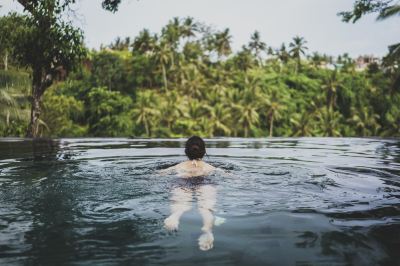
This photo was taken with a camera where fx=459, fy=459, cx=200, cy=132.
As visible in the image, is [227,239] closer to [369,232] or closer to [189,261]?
[189,261]

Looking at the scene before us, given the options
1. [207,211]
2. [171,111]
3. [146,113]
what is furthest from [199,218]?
[171,111]

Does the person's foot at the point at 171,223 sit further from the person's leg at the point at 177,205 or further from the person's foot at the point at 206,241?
the person's foot at the point at 206,241

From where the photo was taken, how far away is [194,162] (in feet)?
21.3

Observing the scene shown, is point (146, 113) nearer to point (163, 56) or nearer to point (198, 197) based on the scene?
point (163, 56)

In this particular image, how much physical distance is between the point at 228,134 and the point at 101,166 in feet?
166

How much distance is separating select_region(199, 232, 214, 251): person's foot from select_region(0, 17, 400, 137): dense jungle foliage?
4632 cm

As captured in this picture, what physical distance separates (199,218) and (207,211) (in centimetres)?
16

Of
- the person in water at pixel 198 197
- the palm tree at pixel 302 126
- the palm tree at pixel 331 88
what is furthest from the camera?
the palm tree at pixel 331 88

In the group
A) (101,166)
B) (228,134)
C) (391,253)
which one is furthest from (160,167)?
(228,134)

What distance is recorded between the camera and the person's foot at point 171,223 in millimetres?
3937

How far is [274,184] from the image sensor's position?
6332 millimetres

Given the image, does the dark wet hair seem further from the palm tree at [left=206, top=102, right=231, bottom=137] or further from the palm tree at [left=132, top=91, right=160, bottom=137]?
the palm tree at [left=206, top=102, right=231, bottom=137]

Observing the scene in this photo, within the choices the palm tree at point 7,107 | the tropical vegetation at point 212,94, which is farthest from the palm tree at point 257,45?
the palm tree at point 7,107

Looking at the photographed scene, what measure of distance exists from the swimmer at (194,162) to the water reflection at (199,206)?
35 cm
